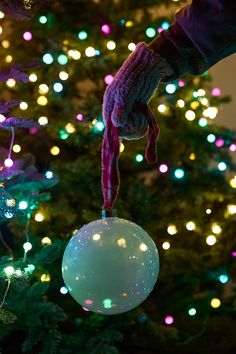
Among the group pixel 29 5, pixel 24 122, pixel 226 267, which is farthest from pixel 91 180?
pixel 29 5

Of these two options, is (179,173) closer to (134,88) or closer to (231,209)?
(231,209)

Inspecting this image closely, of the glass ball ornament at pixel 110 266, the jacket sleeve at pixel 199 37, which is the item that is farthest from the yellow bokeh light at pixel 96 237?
the jacket sleeve at pixel 199 37

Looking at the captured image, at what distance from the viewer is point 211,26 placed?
809 millimetres

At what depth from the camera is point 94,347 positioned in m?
1.43

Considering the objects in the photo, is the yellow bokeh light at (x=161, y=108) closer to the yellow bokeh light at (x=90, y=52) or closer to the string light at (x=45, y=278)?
the yellow bokeh light at (x=90, y=52)

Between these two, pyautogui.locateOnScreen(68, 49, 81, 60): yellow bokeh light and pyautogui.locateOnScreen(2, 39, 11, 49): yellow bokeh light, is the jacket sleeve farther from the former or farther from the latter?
pyautogui.locateOnScreen(2, 39, 11, 49): yellow bokeh light

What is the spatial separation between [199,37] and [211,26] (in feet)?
0.08

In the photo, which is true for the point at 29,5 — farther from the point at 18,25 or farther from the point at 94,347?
the point at 18,25

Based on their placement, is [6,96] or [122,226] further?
[6,96]

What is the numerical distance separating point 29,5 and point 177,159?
1020 mm

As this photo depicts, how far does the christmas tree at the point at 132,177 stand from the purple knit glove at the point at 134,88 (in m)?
0.72

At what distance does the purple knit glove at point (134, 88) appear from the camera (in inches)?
33.0

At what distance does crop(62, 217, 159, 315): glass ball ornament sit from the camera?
0.84 metres

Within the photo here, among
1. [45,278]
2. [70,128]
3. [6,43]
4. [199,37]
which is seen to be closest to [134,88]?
[199,37]
